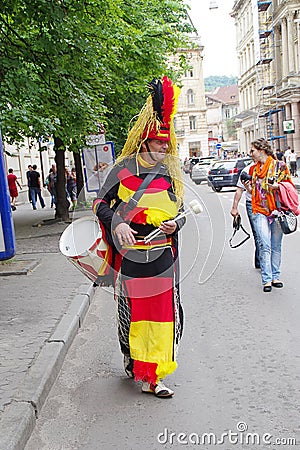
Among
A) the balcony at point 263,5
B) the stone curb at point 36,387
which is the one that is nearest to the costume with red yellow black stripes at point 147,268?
the stone curb at point 36,387

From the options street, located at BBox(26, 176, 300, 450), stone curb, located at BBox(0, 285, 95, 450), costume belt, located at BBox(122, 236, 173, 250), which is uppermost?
costume belt, located at BBox(122, 236, 173, 250)

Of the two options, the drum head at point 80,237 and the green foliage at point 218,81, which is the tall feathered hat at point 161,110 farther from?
the green foliage at point 218,81

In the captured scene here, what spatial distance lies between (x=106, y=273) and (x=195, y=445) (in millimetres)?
1509

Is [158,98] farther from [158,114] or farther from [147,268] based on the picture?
[147,268]

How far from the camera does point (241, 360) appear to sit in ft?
18.5

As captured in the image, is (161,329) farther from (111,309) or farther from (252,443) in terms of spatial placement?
(111,309)

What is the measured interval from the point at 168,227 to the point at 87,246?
0.66 m

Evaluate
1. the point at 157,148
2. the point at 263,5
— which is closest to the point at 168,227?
the point at 157,148

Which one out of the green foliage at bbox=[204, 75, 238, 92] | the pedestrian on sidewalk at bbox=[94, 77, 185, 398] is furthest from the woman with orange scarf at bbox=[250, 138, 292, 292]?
the green foliage at bbox=[204, 75, 238, 92]

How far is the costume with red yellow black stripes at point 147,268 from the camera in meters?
4.73

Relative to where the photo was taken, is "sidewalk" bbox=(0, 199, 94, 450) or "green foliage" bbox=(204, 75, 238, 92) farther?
"green foliage" bbox=(204, 75, 238, 92)

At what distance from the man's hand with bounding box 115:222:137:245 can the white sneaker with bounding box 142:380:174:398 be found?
3.73 feet

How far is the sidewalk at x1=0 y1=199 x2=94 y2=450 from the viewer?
14.7 feet

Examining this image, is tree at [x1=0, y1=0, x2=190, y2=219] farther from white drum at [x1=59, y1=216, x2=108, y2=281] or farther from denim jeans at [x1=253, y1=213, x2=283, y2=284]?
white drum at [x1=59, y1=216, x2=108, y2=281]
